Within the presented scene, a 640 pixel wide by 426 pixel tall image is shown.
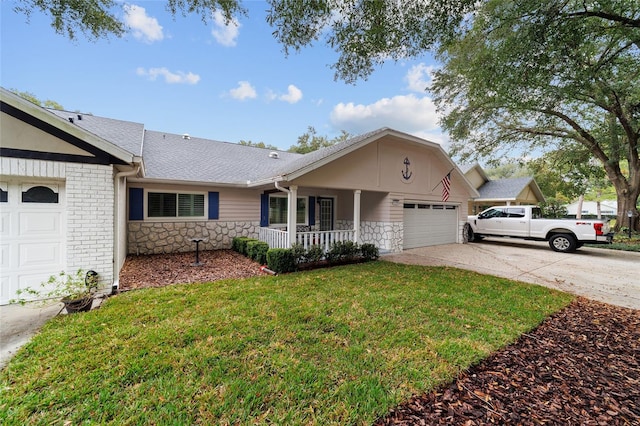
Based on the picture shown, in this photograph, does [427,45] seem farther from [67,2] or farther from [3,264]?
A: [3,264]

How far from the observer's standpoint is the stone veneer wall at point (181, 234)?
29.6ft

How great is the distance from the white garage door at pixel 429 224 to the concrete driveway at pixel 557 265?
0.51 m

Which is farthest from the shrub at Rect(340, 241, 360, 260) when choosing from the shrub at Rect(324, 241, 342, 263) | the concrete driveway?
the concrete driveway

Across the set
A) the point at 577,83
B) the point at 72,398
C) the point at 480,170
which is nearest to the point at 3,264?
the point at 72,398

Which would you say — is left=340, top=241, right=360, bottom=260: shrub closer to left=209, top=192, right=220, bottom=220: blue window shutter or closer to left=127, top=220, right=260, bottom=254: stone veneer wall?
left=127, top=220, right=260, bottom=254: stone veneer wall

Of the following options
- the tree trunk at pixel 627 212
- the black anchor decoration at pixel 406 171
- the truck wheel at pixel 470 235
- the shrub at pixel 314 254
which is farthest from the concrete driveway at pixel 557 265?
the tree trunk at pixel 627 212

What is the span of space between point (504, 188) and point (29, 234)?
25344mm

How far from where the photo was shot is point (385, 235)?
10.3m

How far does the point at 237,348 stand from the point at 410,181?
31.1 feet

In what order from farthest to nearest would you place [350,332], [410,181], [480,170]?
[480,170], [410,181], [350,332]

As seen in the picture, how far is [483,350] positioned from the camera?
10.9 ft

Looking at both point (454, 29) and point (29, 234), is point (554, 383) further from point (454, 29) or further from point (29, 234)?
point (29, 234)

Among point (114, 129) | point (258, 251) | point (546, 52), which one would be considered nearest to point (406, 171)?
point (546, 52)

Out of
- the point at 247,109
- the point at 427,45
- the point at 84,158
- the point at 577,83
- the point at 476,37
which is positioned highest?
the point at 247,109
